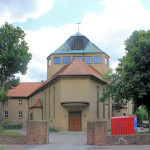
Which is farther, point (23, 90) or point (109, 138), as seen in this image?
point (23, 90)

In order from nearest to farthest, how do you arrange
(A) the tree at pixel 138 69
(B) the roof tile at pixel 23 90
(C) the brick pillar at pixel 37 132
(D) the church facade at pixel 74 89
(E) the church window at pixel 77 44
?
1. (C) the brick pillar at pixel 37 132
2. (A) the tree at pixel 138 69
3. (D) the church facade at pixel 74 89
4. (E) the church window at pixel 77 44
5. (B) the roof tile at pixel 23 90

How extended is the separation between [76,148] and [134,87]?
34.8 feet

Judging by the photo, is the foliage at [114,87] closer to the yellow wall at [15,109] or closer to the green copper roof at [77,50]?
the green copper roof at [77,50]

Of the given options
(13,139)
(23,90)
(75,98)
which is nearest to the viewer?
(13,139)

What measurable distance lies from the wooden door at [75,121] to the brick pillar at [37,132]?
57.0 ft

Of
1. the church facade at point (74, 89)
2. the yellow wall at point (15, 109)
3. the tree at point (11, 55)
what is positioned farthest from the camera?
the yellow wall at point (15, 109)

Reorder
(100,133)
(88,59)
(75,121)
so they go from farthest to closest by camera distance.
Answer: (88,59)
(75,121)
(100,133)

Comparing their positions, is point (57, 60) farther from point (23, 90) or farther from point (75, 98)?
point (23, 90)

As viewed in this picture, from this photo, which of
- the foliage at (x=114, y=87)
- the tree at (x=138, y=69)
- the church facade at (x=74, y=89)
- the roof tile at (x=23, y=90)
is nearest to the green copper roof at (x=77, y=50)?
the church facade at (x=74, y=89)

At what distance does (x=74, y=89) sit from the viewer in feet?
121

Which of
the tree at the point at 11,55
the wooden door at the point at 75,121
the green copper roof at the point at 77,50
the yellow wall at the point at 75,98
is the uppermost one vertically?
the green copper roof at the point at 77,50

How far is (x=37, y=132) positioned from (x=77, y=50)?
29453 millimetres

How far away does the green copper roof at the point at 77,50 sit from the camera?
47.2 metres

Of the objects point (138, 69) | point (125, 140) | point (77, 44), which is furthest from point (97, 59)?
point (125, 140)
